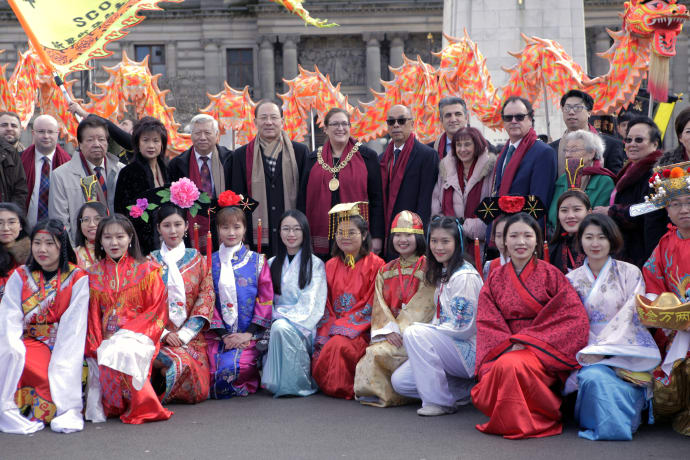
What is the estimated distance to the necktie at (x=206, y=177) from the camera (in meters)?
7.55

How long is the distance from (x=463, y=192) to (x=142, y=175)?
2.75m

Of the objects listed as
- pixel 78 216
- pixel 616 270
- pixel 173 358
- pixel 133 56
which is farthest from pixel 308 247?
pixel 133 56

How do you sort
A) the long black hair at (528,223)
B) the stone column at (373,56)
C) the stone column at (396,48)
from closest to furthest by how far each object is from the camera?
the long black hair at (528,223), the stone column at (373,56), the stone column at (396,48)

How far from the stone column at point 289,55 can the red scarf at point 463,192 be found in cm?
3620

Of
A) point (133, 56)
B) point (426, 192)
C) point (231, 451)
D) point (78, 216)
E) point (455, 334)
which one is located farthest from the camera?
point (133, 56)

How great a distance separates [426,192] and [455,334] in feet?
5.72

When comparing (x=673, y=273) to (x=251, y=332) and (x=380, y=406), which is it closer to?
(x=380, y=406)

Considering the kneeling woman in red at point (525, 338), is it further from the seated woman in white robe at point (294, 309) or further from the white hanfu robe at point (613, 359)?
the seated woman in white robe at point (294, 309)

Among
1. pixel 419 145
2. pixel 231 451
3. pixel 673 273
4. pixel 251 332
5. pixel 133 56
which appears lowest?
pixel 231 451

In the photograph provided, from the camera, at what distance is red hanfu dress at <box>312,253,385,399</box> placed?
20.7 feet

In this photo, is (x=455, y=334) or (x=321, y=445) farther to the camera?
(x=455, y=334)

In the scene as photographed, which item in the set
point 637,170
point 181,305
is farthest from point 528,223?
point 181,305

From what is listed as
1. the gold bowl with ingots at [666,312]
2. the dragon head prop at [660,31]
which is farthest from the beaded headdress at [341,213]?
the dragon head prop at [660,31]

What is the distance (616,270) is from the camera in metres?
5.55
